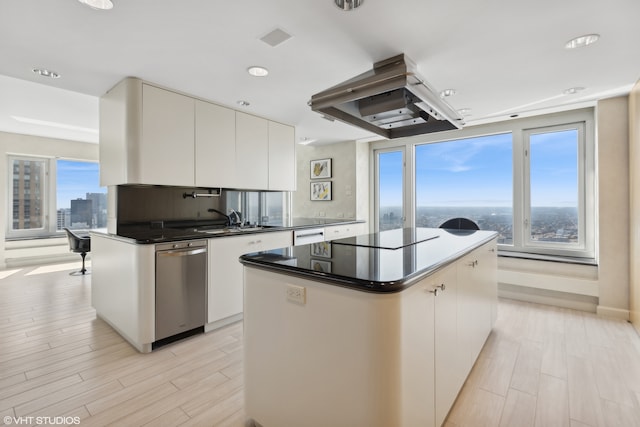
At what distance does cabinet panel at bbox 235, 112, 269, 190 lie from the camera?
12.0 ft

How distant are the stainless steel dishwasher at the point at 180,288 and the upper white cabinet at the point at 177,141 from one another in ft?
2.54

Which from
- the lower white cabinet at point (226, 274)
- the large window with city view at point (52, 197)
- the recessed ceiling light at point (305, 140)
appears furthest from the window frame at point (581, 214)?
the large window with city view at point (52, 197)

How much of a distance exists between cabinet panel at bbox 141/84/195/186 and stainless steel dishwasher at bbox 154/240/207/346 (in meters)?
0.78

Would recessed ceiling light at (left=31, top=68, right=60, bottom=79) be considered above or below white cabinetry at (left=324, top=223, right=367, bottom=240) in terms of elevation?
above

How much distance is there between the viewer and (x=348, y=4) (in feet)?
5.58

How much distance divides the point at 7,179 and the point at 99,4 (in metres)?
5.90

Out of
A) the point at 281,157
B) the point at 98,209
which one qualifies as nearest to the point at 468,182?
the point at 281,157

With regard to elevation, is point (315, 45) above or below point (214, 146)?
above

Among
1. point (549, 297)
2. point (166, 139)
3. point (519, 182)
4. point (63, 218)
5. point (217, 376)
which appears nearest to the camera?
point (217, 376)

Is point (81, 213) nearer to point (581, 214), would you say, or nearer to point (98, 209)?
point (98, 209)

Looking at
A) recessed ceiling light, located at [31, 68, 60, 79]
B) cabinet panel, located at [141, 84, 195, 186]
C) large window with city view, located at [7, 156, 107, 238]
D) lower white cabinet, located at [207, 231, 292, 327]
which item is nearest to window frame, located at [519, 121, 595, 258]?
lower white cabinet, located at [207, 231, 292, 327]

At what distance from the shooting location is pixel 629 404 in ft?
5.95

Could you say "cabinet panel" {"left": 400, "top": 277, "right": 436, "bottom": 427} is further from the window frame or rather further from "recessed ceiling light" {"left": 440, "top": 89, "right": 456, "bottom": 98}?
the window frame

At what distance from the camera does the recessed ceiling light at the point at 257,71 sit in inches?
100
